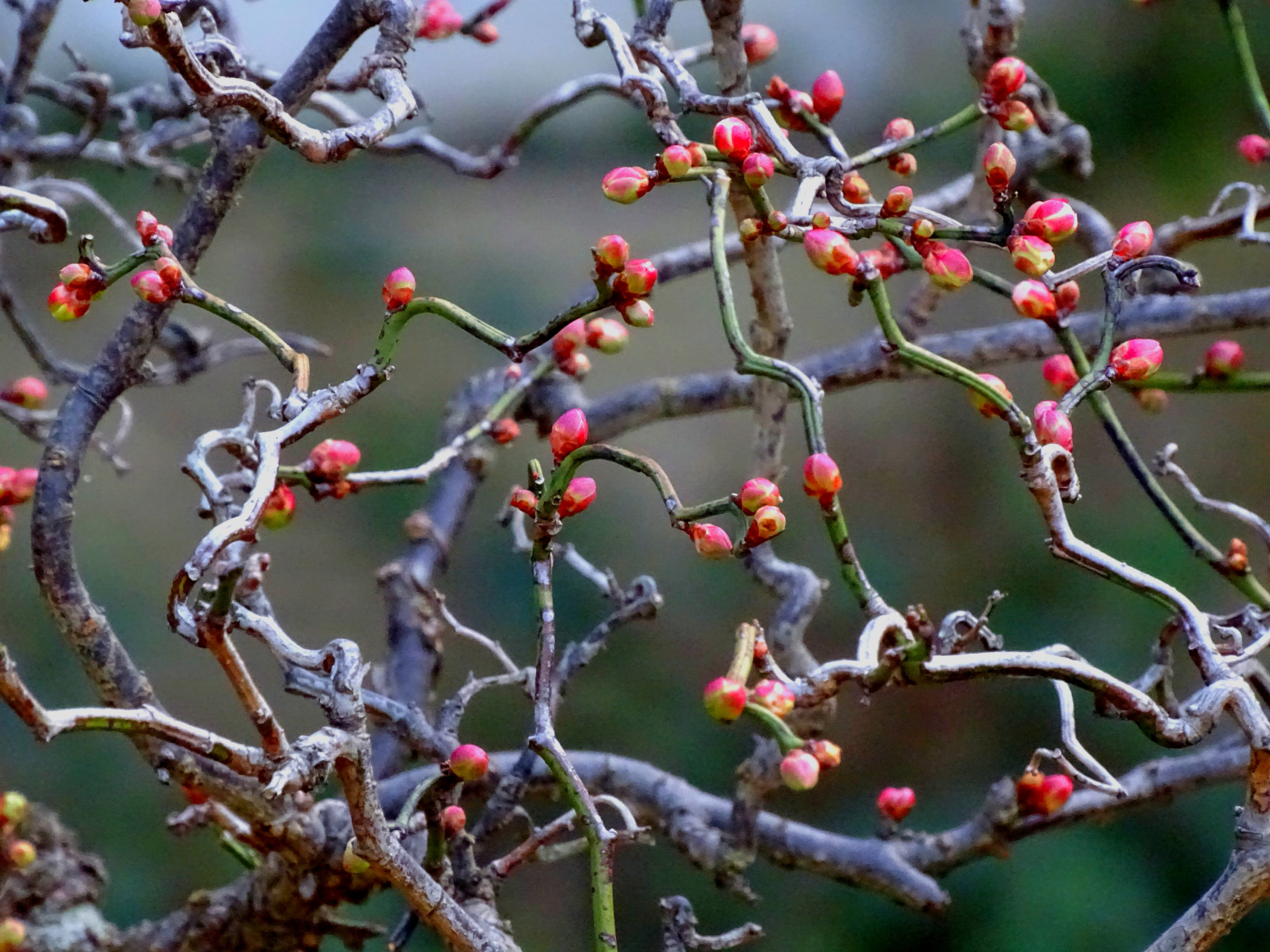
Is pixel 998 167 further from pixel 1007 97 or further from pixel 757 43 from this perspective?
pixel 757 43

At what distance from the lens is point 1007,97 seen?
1.87 feet

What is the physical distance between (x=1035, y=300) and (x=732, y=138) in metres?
0.14

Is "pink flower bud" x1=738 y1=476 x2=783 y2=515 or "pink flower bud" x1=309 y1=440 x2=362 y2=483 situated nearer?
"pink flower bud" x1=738 y1=476 x2=783 y2=515

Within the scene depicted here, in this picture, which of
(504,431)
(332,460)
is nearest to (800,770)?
(332,460)

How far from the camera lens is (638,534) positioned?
170 cm

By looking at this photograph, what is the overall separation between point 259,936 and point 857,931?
3.28 feet

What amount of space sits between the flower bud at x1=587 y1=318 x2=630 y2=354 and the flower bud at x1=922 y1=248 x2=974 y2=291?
260 millimetres

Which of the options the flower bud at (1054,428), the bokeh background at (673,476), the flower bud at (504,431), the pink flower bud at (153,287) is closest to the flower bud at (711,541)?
the flower bud at (1054,428)

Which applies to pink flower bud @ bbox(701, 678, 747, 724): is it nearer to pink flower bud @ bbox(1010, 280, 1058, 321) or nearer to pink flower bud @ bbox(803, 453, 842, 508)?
pink flower bud @ bbox(803, 453, 842, 508)

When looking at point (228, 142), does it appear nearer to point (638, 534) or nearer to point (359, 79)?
point (359, 79)

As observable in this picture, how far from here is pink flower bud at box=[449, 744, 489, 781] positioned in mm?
479

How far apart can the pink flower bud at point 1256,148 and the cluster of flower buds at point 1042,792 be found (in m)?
0.42

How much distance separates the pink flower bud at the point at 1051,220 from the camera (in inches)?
17.1

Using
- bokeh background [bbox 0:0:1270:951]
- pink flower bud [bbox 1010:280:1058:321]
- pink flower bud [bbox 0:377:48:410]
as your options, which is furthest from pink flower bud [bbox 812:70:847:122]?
bokeh background [bbox 0:0:1270:951]
